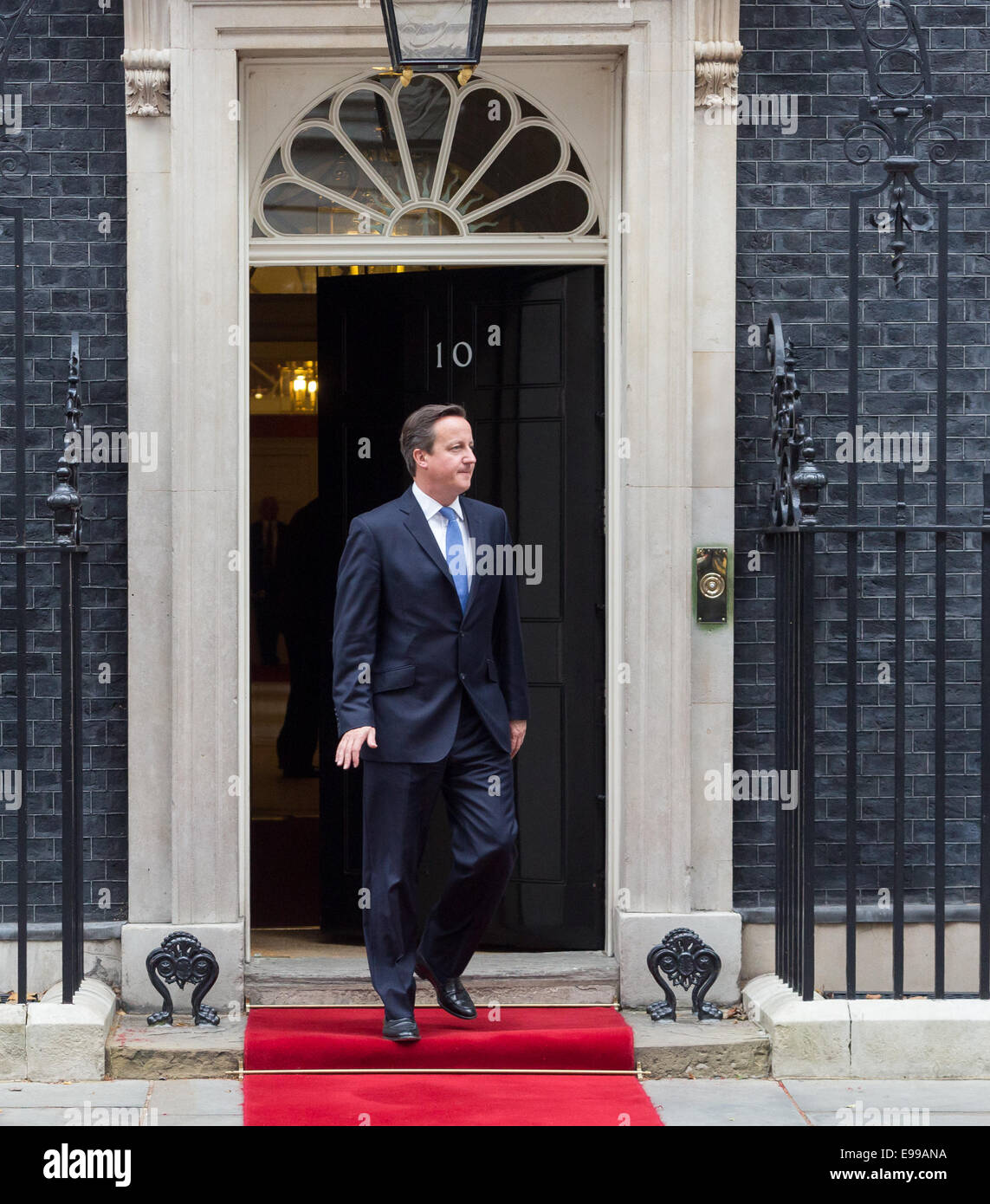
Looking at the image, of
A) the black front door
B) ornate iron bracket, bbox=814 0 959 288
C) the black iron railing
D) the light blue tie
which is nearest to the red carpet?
the black front door

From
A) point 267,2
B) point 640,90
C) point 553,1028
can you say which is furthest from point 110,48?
point 553,1028

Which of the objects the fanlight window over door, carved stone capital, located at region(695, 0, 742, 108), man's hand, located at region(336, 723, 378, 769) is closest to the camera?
man's hand, located at region(336, 723, 378, 769)

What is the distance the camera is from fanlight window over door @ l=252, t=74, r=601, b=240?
6.46m

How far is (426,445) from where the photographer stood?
18.1 ft

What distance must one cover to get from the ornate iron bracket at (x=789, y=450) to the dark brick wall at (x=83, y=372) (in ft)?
8.35

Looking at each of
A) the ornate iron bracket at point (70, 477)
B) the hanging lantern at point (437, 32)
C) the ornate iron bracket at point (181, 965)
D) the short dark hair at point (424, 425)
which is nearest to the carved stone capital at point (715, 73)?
the hanging lantern at point (437, 32)

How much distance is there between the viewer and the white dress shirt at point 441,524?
5578mm

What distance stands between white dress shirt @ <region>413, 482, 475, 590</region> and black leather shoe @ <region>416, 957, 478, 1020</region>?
4.54 ft

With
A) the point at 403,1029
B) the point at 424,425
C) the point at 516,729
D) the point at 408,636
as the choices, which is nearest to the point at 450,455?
the point at 424,425

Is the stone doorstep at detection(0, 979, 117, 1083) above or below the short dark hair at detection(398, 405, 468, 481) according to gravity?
below

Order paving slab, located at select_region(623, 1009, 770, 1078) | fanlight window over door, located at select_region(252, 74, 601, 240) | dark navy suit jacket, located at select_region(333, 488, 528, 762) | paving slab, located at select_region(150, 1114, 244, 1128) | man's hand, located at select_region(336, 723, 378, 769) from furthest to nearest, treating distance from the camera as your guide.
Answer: fanlight window over door, located at select_region(252, 74, 601, 240) → paving slab, located at select_region(623, 1009, 770, 1078) → dark navy suit jacket, located at select_region(333, 488, 528, 762) → man's hand, located at select_region(336, 723, 378, 769) → paving slab, located at select_region(150, 1114, 244, 1128)

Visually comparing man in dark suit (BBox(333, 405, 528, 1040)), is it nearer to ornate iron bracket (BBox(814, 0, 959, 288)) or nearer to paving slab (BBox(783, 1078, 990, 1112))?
paving slab (BBox(783, 1078, 990, 1112))

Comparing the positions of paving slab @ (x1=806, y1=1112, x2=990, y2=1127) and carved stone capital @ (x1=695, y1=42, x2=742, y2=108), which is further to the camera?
carved stone capital @ (x1=695, y1=42, x2=742, y2=108)

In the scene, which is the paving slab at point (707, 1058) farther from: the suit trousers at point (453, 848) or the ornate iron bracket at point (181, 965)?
the ornate iron bracket at point (181, 965)
